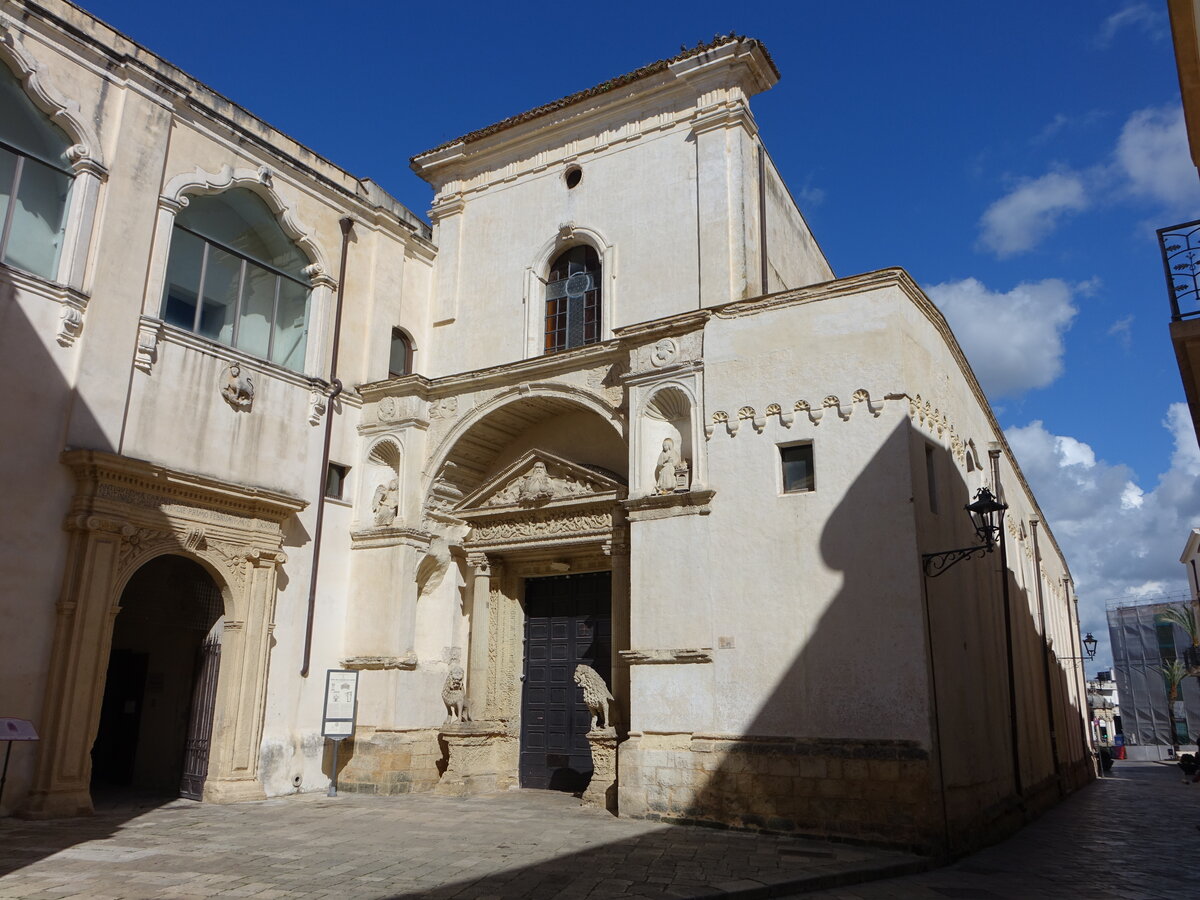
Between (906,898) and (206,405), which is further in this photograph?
(206,405)

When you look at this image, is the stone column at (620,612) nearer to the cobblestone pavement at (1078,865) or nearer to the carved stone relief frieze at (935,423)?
the carved stone relief frieze at (935,423)

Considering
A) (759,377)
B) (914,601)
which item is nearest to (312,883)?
(914,601)

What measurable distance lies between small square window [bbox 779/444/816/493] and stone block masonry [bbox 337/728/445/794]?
692 cm

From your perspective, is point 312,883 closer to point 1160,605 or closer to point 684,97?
point 684,97

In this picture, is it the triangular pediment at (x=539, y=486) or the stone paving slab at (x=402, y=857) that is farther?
the triangular pediment at (x=539, y=486)

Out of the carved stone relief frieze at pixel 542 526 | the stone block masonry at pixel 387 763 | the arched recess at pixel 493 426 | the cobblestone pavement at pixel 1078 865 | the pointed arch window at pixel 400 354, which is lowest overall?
the cobblestone pavement at pixel 1078 865

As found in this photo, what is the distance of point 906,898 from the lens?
7609mm

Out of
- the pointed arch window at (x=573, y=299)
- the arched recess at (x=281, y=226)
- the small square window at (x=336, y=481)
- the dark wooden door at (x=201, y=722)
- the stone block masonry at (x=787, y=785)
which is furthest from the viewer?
the pointed arch window at (x=573, y=299)

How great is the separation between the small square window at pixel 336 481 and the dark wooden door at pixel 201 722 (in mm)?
2926

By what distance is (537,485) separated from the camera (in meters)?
14.5

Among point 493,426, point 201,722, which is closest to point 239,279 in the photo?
point 493,426

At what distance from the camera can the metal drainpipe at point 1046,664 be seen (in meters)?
18.4

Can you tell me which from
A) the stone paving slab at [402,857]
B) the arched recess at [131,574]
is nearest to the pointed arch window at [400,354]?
the arched recess at [131,574]

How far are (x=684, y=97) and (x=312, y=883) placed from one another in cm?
1258
